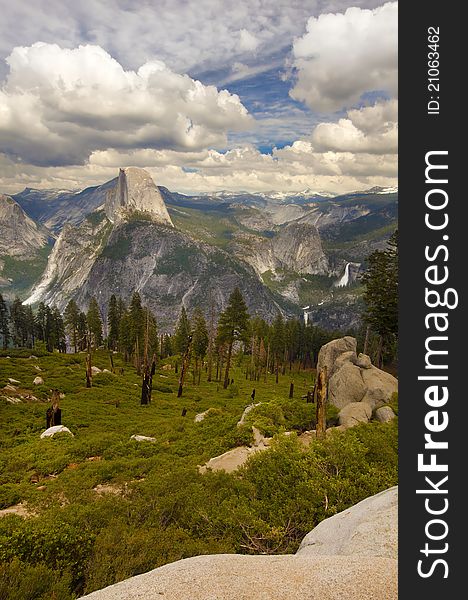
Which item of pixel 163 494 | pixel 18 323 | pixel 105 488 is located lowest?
pixel 105 488

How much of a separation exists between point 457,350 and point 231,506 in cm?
922

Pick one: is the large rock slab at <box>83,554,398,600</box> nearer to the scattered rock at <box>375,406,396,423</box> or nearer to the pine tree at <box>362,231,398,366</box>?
the scattered rock at <box>375,406,396,423</box>

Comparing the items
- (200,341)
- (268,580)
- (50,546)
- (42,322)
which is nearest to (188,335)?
(200,341)

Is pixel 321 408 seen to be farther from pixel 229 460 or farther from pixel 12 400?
pixel 12 400

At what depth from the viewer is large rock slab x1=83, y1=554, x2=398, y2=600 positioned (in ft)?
14.8

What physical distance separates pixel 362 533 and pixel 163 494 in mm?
7927

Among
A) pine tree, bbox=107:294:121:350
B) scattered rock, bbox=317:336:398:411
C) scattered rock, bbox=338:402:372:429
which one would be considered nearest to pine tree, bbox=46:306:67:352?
pine tree, bbox=107:294:121:350

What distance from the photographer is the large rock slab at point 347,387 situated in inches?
1291

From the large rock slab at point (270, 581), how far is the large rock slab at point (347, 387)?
29.3 meters

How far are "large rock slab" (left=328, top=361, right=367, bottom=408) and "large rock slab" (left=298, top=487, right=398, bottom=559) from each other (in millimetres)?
25243

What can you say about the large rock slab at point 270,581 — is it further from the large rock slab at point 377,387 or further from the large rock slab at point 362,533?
the large rock slab at point 377,387

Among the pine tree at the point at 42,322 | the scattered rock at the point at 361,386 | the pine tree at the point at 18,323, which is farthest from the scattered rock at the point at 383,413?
the pine tree at the point at 18,323

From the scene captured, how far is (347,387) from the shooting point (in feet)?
110

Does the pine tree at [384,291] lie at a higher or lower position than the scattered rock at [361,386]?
higher
